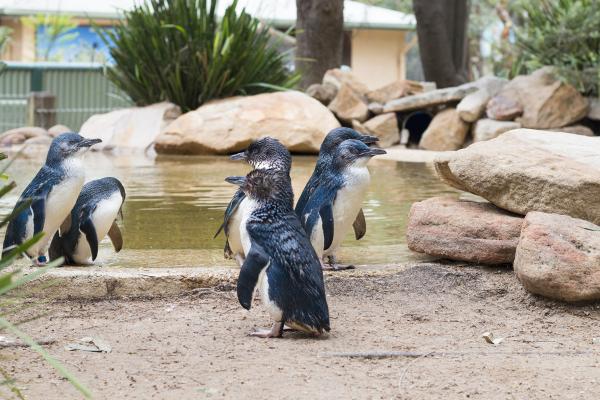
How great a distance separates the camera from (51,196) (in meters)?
5.25

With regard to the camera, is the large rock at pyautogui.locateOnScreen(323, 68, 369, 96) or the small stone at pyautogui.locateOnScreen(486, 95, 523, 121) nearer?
the small stone at pyautogui.locateOnScreen(486, 95, 523, 121)

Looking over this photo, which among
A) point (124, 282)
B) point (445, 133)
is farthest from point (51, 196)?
point (445, 133)

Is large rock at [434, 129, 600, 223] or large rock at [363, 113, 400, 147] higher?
large rock at [434, 129, 600, 223]

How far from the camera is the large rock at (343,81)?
48.5ft

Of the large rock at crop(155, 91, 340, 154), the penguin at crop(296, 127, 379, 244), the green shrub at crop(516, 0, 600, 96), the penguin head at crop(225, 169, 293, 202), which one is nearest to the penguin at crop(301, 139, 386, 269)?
the penguin at crop(296, 127, 379, 244)

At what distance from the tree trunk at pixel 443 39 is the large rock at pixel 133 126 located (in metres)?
5.23

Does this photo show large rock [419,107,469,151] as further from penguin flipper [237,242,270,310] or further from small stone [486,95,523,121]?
penguin flipper [237,242,270,310]

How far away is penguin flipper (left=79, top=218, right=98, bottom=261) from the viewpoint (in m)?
5.34

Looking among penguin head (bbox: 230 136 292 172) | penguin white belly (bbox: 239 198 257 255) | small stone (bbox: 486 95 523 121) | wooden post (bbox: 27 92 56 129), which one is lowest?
wooden post (bbox: 27 92 56 129)

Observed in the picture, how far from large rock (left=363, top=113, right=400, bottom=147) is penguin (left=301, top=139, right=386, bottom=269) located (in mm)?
8675

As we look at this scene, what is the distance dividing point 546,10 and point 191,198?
310 inches

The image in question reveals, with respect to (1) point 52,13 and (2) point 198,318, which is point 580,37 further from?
(1) point 52,13

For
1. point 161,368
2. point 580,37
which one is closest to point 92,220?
point 161,368

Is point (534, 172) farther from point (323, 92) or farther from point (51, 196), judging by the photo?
point (323, 92)
